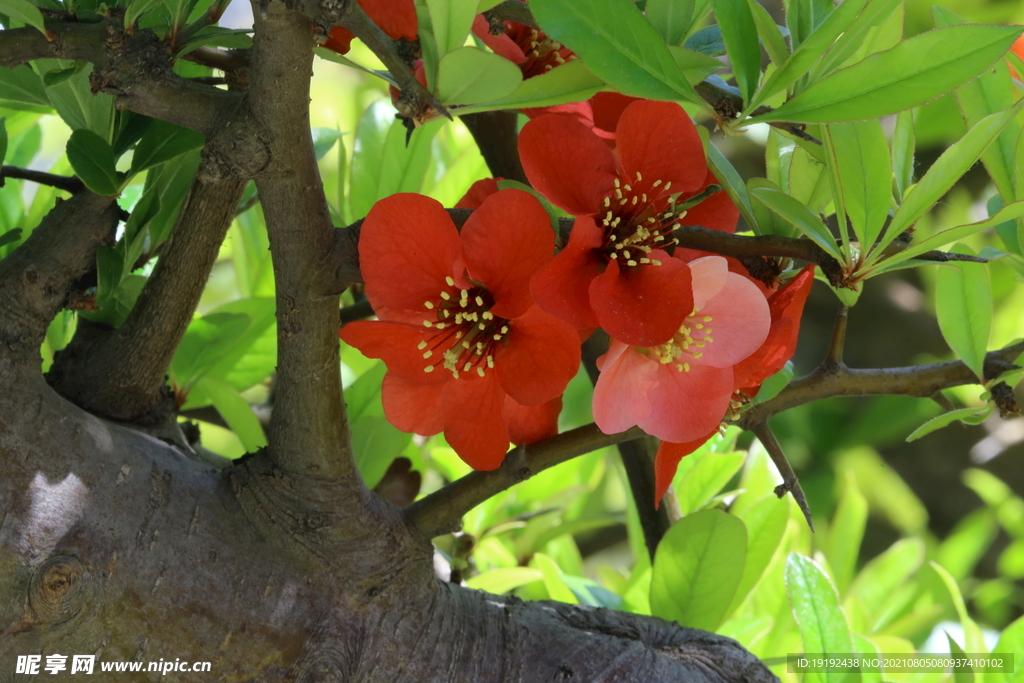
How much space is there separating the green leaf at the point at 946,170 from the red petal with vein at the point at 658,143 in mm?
109

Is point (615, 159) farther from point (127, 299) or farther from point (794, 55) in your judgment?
point (127, 299)

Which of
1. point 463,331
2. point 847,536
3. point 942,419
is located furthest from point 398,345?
point 847,536

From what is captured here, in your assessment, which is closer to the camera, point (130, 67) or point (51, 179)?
point (130, 67)

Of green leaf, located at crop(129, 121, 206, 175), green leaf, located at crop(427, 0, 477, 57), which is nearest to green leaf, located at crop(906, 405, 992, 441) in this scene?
green leaf, located at crop(427, 0, 477, 57)

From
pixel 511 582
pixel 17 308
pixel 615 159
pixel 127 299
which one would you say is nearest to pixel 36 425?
pixel 17 308

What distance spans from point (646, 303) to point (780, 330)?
13cm

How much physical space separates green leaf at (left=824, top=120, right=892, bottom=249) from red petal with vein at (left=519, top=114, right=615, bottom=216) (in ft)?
0.42

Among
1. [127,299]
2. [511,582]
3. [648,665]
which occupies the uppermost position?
[127,299]

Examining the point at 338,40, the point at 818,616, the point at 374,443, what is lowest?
the point at 818,616

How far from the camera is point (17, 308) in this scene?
48 centimetres

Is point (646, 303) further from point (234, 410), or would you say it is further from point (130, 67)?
point (234, 410)

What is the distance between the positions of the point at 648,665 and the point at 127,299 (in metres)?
0.49

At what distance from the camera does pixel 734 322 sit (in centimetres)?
43

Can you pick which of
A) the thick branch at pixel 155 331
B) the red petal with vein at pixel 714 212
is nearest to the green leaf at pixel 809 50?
the red petal with vein at pixel 714 212
